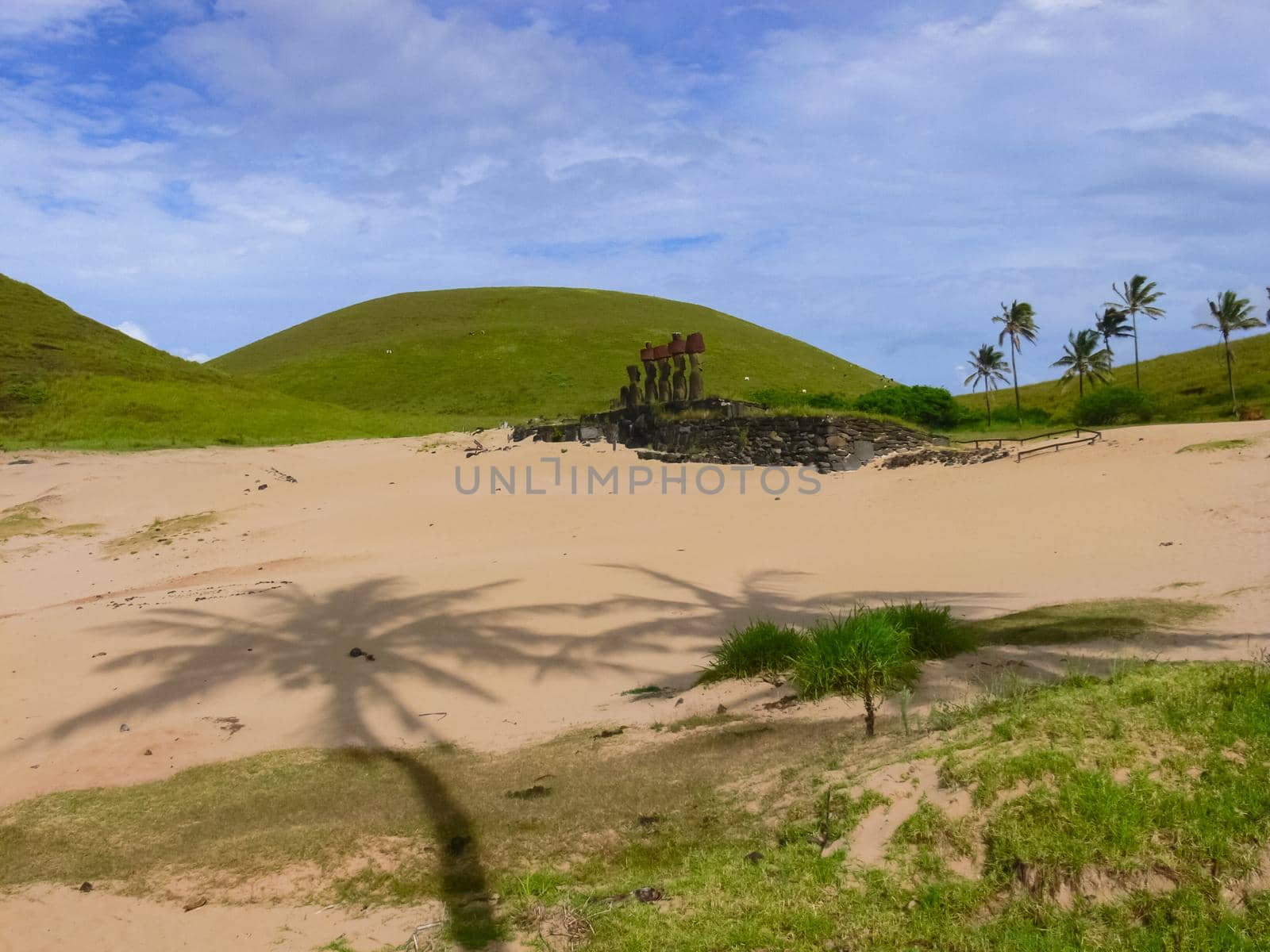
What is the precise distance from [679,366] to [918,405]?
15965 mm

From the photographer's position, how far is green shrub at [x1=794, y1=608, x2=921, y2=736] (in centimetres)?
655

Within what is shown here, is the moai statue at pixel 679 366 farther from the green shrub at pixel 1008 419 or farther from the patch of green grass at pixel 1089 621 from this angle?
the green shrub at pixel 1008 419

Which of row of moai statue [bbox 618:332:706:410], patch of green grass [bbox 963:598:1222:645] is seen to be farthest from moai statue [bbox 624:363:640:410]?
patch of green grass [bbox 963:598:1222:645]

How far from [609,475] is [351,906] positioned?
50.3 feet

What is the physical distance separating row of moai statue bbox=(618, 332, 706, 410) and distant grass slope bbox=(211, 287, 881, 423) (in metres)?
22.5

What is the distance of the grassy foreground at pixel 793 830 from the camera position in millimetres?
3637

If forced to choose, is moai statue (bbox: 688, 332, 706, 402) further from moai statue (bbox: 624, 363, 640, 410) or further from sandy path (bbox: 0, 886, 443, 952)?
sandy path (bbox: 0, 886, 443, 952)

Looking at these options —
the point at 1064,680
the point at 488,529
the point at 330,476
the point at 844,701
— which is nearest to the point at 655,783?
the point at 844,701

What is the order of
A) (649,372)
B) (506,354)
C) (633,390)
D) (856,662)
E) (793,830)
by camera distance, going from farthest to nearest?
(506,354), (649,372), (633,390), (856,662), (793,830)

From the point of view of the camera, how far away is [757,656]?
25.1ft

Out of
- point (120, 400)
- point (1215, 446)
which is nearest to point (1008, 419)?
point (1215, 446)

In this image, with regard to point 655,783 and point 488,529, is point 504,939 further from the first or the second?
point 488,529

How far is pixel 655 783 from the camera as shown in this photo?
222 inches

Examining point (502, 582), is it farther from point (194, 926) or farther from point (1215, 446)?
point (1215, 446)
